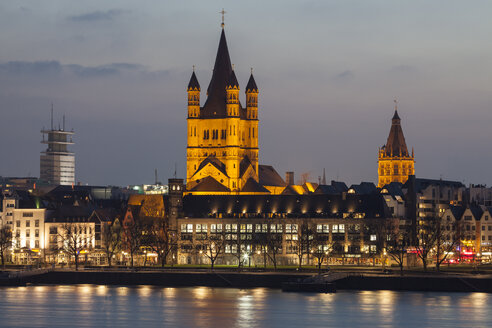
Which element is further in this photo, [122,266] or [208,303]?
[122,266]

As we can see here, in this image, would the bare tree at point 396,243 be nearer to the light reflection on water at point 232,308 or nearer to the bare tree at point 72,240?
the light reflection on water at point 232,308

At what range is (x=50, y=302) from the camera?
5399 inches

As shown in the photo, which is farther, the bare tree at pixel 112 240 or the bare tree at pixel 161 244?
the bare tree at pixel 112 240

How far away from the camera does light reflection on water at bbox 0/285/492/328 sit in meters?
120

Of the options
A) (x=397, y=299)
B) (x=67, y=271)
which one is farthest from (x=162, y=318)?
(x=67, y=271)

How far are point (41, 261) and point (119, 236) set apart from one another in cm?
1321

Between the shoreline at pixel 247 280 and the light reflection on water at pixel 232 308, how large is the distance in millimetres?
4151

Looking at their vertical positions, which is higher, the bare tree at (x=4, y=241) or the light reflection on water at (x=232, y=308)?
the bare tree at (x=4, y=241)

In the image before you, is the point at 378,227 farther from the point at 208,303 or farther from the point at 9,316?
the point at 9,316

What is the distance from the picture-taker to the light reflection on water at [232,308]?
12044 cm

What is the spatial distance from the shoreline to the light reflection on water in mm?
4151

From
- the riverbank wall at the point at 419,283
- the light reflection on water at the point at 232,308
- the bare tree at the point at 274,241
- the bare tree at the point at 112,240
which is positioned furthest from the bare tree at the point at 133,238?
the riverbank wall at the point at 419,283

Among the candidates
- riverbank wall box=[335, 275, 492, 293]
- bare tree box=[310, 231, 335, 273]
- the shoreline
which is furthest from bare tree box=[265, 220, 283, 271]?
riverbank wall box=[335, 275, 492, 293]

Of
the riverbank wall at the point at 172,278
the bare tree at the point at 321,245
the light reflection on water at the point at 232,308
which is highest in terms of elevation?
the bare tree at the point at 321,245
